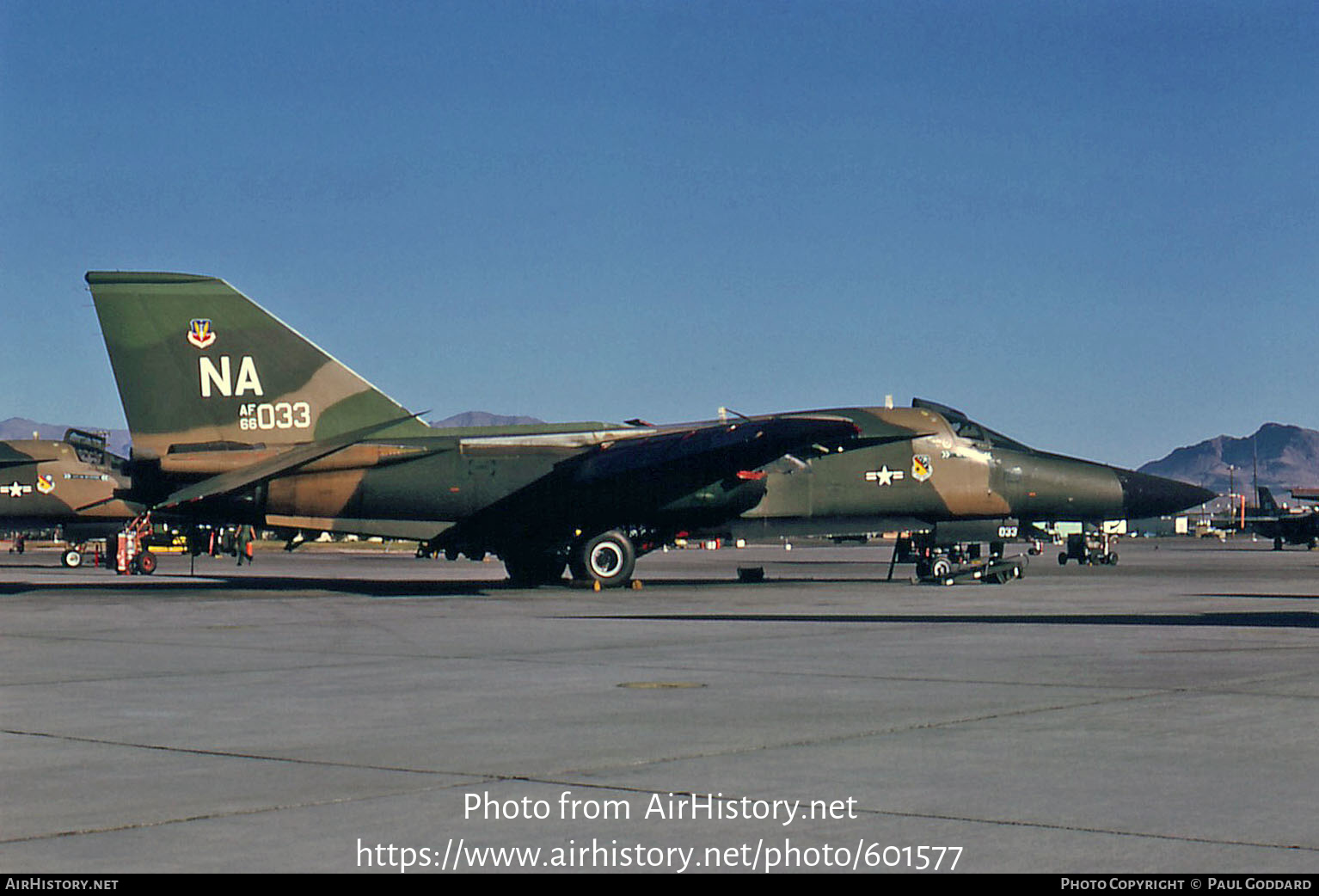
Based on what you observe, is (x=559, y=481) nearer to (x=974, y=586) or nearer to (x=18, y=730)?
(x=974, y=586)

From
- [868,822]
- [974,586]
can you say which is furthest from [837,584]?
[868,822]

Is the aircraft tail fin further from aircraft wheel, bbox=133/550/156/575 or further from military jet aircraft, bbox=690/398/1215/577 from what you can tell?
aircraft wheel, bbox=133/550/156/575

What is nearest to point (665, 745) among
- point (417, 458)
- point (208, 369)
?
point (417, 458)

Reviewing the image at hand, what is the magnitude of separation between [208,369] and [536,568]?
7733 millimetres

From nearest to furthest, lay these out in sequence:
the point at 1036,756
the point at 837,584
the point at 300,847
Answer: the point at 300,847, the point at 1036,756, the point at 837,584

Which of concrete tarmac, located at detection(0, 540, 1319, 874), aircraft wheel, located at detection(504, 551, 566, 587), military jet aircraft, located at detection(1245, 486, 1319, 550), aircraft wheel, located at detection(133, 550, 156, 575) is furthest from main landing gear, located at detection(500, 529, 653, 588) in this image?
military jet aircraft, located at detection(1245, 486, 1319, 550)

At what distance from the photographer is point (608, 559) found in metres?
28.9

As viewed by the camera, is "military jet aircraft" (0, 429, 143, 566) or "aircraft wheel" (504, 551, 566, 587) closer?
"aircraft wheel" (504, 551, 566, 587)

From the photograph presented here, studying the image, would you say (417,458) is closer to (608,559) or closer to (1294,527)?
(608,559)

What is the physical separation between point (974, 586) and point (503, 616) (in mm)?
11892

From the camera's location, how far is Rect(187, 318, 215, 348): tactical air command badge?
2750 centimetres

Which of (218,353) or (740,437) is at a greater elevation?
(218,353)

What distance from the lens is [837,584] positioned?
30344mm

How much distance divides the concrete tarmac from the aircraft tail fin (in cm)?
924
